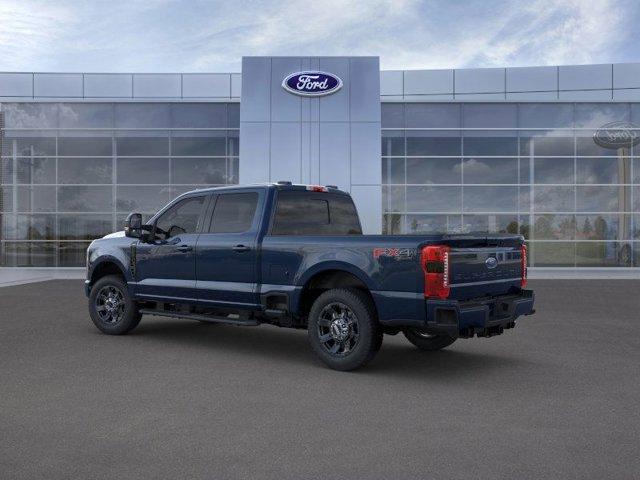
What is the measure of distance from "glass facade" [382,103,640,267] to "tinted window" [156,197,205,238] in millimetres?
18693

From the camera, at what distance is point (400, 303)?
249 inches

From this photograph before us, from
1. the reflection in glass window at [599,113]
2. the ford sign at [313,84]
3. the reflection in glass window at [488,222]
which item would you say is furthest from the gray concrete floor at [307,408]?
the reflection in glass window at [599,113]

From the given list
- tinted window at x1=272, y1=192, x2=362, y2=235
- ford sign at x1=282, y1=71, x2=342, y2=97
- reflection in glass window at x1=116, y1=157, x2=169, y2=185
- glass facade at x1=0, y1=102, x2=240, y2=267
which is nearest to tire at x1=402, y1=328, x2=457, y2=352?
tinted window at x1=272, y1=192, x2=362, y2=235

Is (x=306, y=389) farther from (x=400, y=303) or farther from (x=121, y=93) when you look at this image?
(x=121, y=93)

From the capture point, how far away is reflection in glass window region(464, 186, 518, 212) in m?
26.9

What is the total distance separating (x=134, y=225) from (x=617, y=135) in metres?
24.0

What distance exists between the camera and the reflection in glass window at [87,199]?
88.4 ft

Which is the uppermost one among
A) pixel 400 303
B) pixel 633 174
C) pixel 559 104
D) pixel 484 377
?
pixel 559 104

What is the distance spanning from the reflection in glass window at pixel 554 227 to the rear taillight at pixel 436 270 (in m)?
22.1

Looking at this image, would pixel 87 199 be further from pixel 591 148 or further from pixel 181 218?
pixel 591 148

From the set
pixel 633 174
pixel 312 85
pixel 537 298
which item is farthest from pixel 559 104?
pixel 537 298

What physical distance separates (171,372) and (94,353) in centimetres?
156

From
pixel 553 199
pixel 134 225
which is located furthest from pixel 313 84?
pixel 134 225

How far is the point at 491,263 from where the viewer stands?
6762 mm
